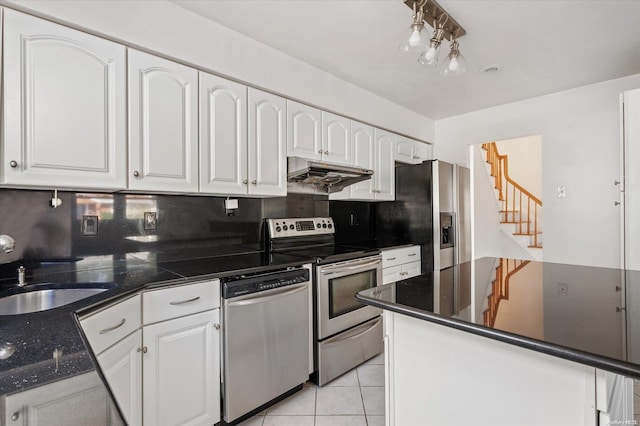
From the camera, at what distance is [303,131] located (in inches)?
98.6

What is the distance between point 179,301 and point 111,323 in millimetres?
332

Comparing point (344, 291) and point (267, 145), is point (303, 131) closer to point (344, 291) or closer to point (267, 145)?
point (267, 145)

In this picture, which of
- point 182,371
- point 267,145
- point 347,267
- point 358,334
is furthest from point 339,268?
point 182,371

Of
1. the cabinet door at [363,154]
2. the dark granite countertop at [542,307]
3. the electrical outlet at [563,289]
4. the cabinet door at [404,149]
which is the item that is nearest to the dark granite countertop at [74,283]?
the dark granite countertop at [542,307]

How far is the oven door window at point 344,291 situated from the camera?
2246 millimetres

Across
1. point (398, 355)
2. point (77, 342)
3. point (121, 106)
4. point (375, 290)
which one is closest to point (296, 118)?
point (121, 106)

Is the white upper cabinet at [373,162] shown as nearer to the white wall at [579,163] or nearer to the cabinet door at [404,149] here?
the cabinet door at [404,149]

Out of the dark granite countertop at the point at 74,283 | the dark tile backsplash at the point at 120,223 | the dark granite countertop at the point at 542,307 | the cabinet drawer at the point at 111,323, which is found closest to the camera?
the dark granite countertop at the point at 74,283

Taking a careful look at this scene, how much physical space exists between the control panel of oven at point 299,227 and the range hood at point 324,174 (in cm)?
30

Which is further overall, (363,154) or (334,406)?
(363,154)

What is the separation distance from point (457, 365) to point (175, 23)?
217 centimetres

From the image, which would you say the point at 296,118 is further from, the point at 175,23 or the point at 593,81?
the point at 593,81

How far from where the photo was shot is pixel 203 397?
163 cm

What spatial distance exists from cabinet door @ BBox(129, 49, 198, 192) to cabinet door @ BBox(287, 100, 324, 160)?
0.74 m
